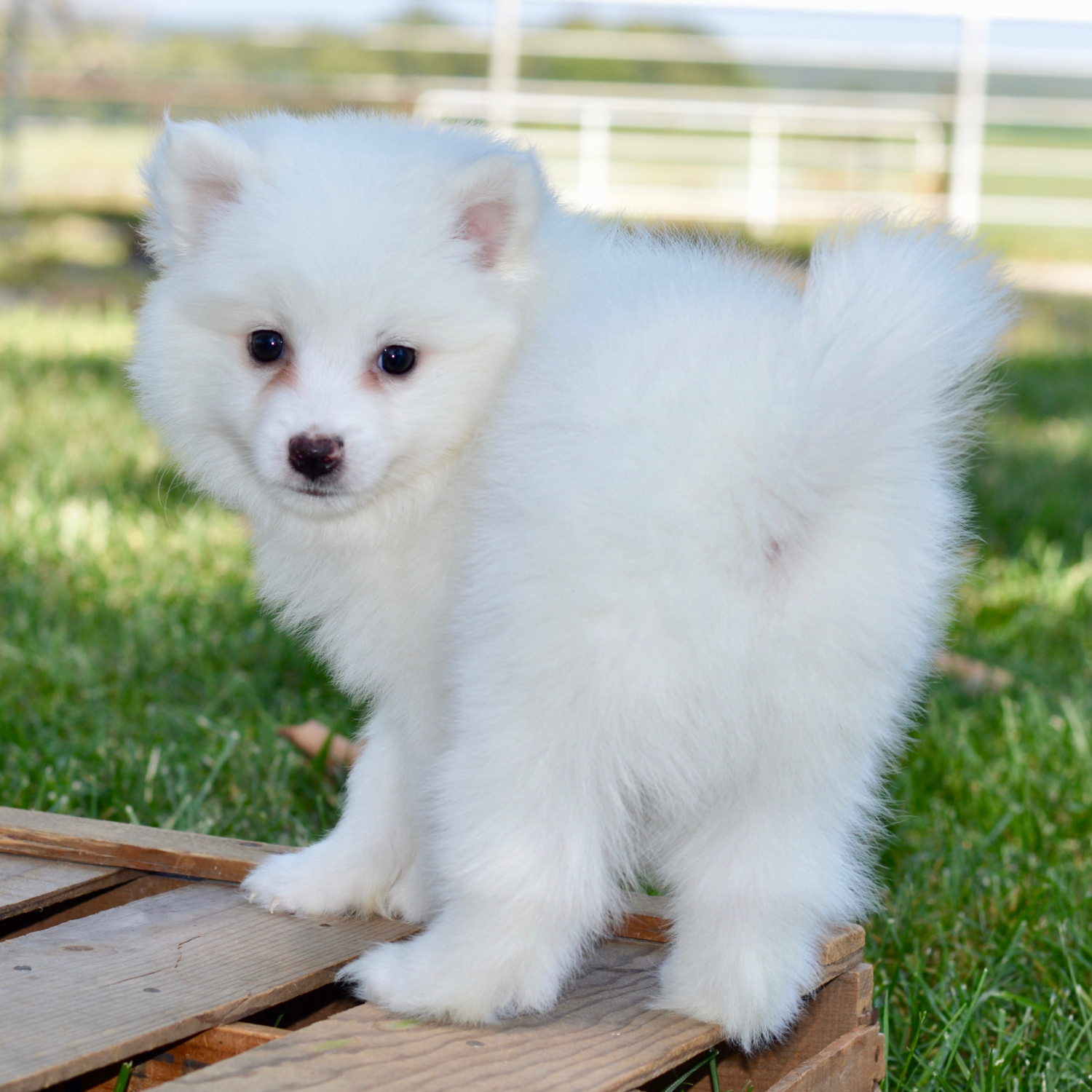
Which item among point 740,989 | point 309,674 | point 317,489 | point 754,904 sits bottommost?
point 309,674

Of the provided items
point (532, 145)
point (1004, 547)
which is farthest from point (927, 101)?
point (532, 145)

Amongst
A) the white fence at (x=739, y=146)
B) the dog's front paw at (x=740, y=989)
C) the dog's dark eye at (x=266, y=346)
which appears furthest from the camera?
the white fence at (x=739, y=146)

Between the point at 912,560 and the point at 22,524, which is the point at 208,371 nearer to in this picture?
the point at 912,560

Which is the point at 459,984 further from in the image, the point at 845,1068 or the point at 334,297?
the point at 334,297

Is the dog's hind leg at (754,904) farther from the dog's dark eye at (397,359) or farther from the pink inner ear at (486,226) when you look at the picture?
the pink inner ear at (486,226)

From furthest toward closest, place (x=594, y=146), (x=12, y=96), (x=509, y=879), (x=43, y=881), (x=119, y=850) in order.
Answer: (x=594, y=146) < (x=12, y=96) < (x=119, y=850) < (x=43, y=881) < (x=509, y=879)

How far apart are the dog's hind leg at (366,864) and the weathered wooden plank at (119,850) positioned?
86mm

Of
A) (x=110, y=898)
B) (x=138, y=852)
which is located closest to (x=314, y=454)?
(x=138, y=852)

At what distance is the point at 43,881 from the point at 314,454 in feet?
2.91

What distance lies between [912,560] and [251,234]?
3.31 feet

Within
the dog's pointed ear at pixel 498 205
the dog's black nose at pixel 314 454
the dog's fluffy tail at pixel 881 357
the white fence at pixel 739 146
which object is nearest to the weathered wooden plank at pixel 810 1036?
the dog's fluffy tail at pixel 881 357

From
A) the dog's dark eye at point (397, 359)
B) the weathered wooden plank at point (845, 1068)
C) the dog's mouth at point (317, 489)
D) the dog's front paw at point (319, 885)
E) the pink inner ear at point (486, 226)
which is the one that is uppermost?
the pink inner ear at point (486, 226)

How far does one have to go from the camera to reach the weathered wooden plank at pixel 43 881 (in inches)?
83.7

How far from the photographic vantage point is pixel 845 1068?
1.96 m
